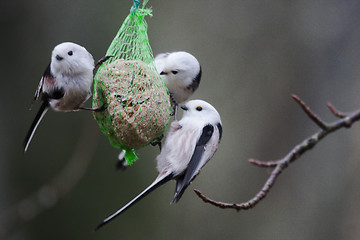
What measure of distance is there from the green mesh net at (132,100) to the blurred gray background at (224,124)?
2101 millimetres

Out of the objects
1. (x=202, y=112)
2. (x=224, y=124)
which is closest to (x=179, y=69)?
(x=202, y=112)

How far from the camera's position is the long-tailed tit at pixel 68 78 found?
273 centimetres

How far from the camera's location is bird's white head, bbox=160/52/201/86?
3.10 metres

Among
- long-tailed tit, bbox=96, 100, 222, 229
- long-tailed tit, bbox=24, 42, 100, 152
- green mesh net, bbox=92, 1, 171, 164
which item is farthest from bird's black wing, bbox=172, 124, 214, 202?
long-tailed tit, bbox=24, 42, 100, 152

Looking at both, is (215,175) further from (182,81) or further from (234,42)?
(182,81)

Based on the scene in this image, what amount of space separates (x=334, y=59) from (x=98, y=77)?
3.32m

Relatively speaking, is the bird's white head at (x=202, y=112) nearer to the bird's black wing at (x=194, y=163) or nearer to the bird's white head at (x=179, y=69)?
the bird's black wing at (x=194, y=163)

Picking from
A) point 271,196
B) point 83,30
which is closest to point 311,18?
point 271,196

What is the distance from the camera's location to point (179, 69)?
10.2ft

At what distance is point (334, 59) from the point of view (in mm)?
5234

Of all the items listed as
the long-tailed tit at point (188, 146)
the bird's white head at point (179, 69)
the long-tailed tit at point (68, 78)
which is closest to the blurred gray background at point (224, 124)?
the bird's white head at point (179, 69)

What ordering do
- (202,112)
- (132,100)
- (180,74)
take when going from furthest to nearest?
(180,74) < (202,112) < (132,100)

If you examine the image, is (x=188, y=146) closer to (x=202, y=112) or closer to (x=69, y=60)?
(x=202, y=112)

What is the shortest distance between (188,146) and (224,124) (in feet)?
8.80
